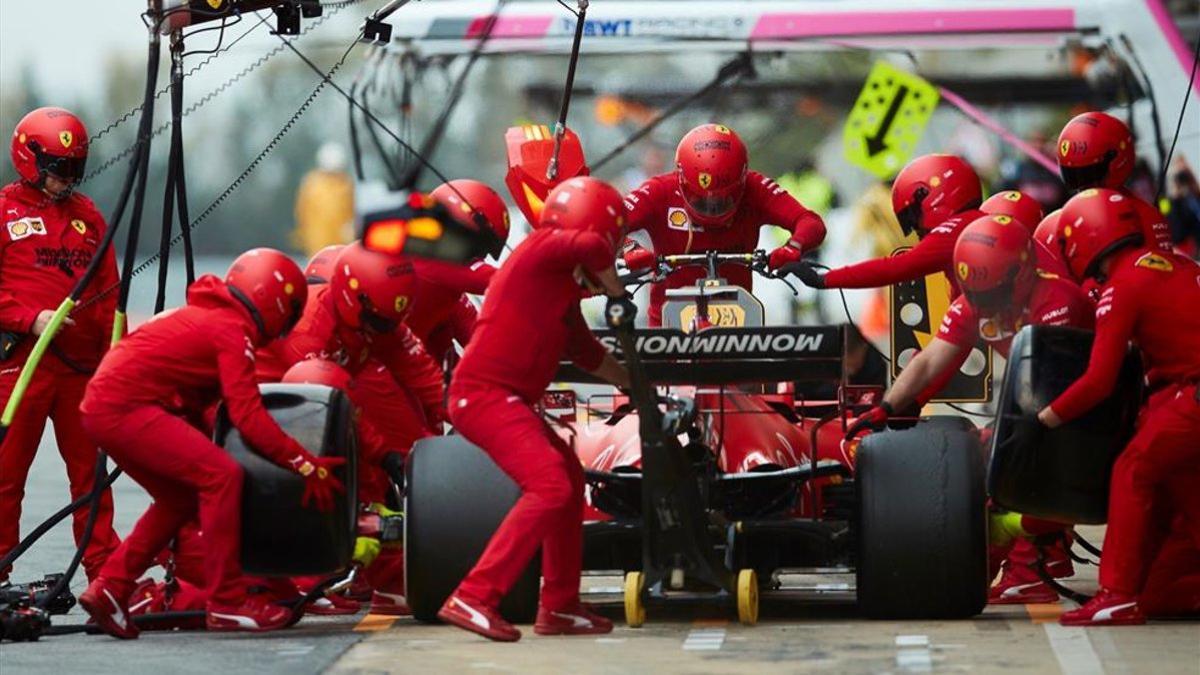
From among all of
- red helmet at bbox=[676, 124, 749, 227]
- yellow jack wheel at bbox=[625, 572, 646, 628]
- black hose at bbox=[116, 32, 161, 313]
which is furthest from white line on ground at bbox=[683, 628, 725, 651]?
red helmet at bbox=[676, 124, 749, 227]

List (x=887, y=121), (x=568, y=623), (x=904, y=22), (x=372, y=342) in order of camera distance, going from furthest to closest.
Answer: (x=904, y=22) → (x=887, y=121) → (x=372, y=342) → (x=568, y=623)

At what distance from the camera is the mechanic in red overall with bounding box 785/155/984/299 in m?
12.9

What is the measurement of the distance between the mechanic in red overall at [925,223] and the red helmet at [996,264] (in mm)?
905

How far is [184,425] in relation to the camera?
11102 mm

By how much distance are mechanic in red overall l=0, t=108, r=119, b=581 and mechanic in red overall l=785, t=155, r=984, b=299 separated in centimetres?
322

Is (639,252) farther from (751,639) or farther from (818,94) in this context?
(818,94)

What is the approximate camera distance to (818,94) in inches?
864

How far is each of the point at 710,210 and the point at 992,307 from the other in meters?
1.95

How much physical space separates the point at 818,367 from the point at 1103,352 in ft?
3.59

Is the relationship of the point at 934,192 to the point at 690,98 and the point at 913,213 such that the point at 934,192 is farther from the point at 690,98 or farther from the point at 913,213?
the point at 690,98

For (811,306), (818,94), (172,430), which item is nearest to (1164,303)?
(172,430)

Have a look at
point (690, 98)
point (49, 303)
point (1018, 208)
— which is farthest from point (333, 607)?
point (690, 98)

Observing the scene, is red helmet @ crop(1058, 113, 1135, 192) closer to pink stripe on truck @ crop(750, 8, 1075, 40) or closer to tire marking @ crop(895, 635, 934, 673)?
tire marking @ crop(895, 635, 934, 673)

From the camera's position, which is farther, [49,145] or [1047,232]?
[1047,232]
